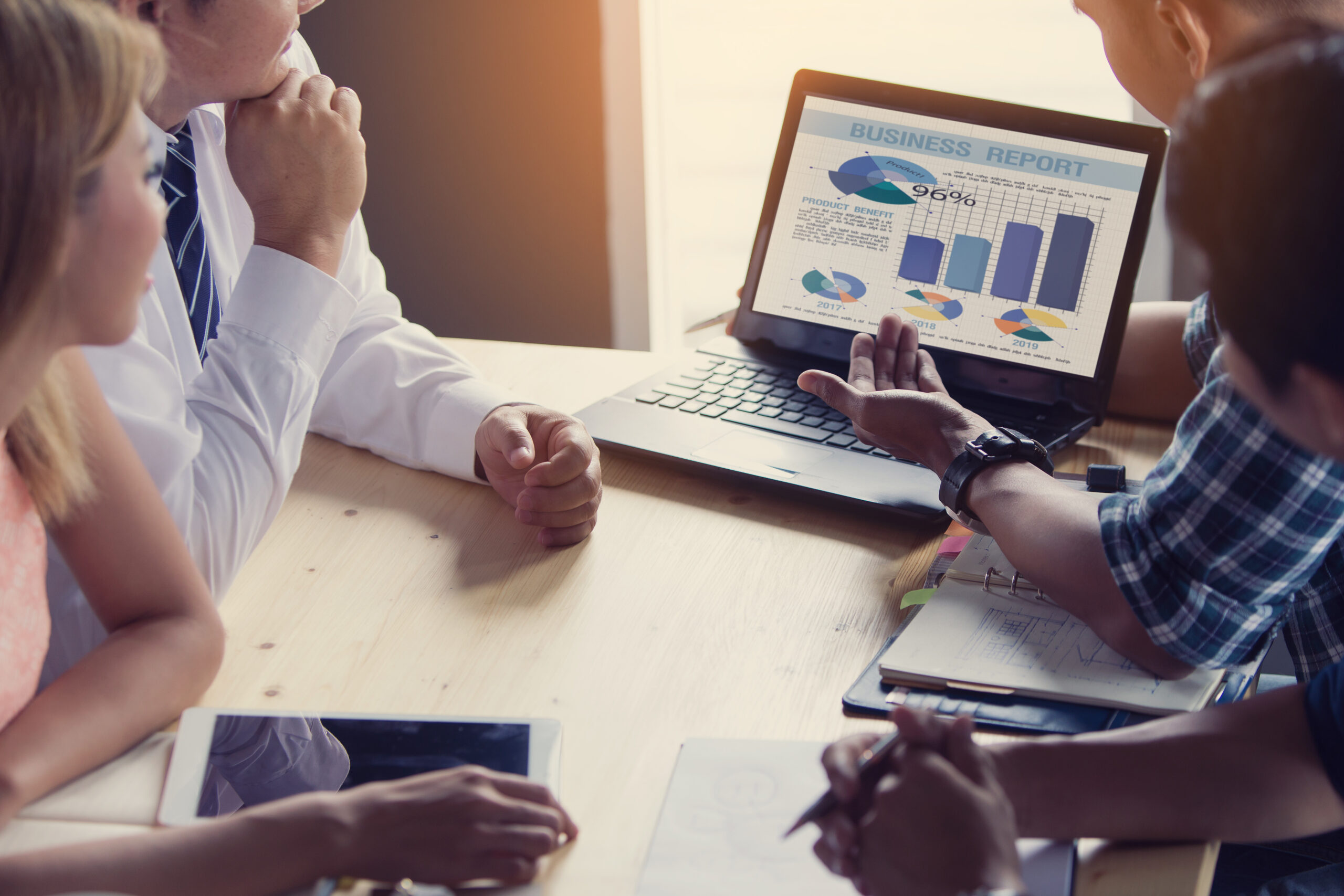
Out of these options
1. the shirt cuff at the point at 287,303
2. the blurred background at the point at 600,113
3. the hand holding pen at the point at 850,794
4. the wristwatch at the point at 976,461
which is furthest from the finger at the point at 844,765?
the blurred background at the point at 600,113

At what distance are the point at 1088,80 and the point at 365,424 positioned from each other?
4.76 ft

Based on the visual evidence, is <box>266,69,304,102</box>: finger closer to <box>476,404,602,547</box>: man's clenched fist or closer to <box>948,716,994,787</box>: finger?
<box>476,404,602,547</box>: man's clenched fist

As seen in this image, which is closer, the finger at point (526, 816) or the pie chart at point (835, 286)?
the finger at point (526, 816)

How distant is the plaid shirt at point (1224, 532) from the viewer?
2.27ft

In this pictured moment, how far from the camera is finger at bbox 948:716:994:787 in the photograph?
549 millimetres

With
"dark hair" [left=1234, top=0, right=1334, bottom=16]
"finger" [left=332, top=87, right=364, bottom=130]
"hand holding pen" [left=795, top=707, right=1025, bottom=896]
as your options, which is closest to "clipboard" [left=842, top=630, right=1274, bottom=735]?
"hand holding pen" [left=795, top=707, right=1025, bottom=896]

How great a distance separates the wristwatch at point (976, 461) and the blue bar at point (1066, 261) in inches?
11.3

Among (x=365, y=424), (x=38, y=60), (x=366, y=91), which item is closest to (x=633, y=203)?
(x=366, y=91)

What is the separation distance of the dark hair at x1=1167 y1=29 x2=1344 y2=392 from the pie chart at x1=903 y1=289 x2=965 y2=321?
66 centimetres

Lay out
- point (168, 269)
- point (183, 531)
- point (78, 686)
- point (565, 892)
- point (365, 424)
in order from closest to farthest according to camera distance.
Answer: point (565, 892), point (78, 686), point (183, 531), point (168, 269), point (365, 424)

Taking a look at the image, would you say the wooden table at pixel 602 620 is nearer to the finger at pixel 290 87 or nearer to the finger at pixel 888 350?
the finger at pixel 888 350

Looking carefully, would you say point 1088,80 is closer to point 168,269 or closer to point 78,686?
point 168,269

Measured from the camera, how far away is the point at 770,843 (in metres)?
0.59

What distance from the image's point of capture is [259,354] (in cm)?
89
